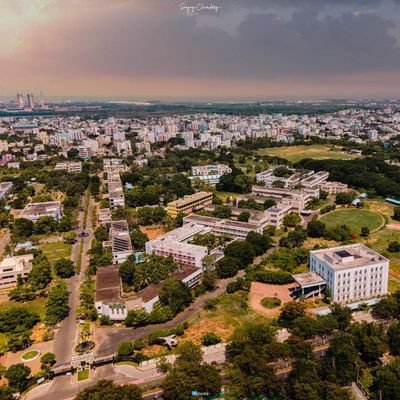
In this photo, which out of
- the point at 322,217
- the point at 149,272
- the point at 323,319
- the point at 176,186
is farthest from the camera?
the point at 176,186

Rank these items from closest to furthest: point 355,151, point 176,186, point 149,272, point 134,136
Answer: point 149,272 < point 176,186 < point 355,151 < point 134,136

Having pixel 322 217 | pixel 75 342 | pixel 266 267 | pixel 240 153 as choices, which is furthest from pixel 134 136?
pixel 75 342

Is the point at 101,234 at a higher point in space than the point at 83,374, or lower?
Result: higher

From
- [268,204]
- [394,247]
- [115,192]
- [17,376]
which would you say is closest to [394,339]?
[394,247]

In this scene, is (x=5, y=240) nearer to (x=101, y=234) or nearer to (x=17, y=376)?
(x=101, y=234)

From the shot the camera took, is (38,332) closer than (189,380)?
No

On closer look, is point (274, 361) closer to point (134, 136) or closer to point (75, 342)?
point (75, 342)
